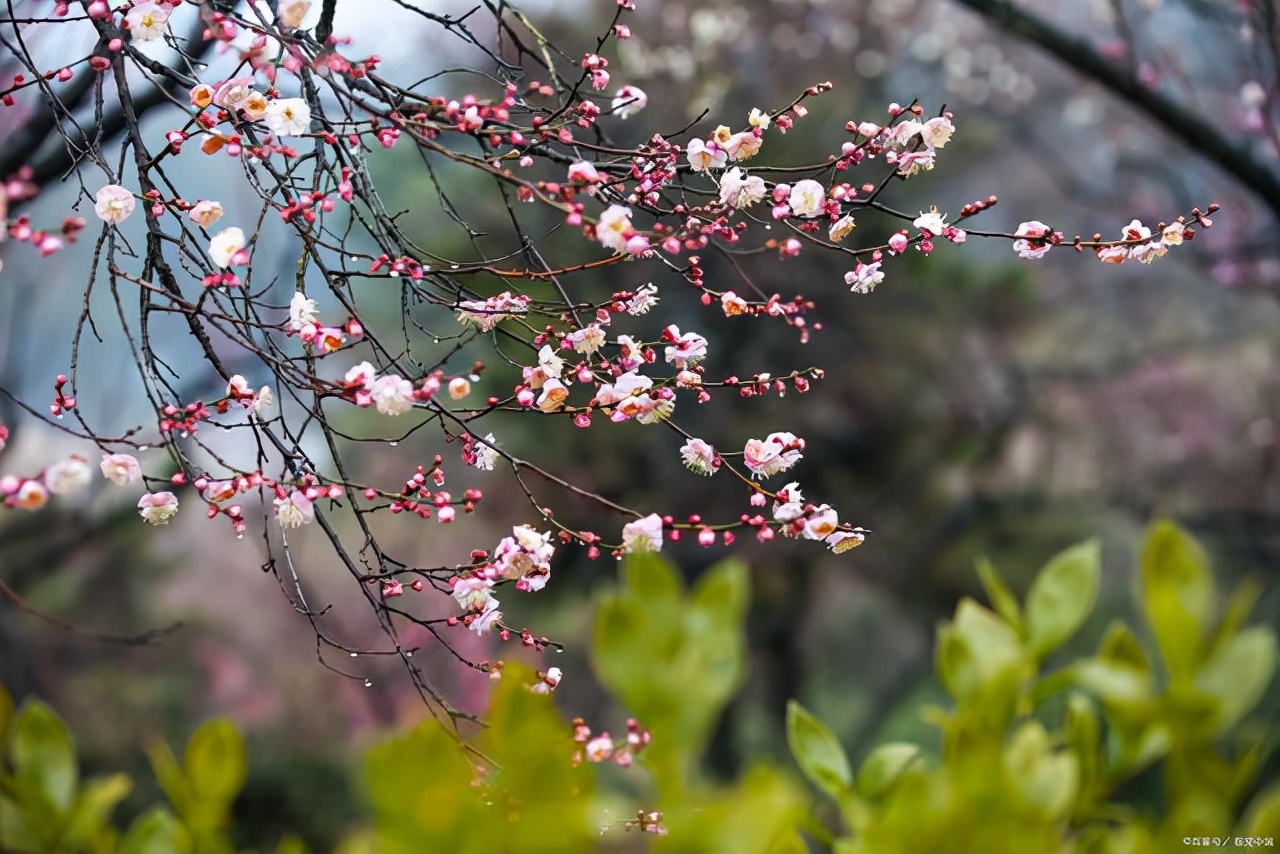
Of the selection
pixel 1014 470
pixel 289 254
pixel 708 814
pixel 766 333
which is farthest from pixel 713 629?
pixel 1014 470

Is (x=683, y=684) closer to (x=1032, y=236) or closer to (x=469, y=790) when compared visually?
(x=469, y=790)

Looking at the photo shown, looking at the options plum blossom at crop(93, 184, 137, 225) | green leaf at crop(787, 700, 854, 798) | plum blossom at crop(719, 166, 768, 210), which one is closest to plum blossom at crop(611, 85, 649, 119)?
plum blossom at crop(719, 166, 768, 210)

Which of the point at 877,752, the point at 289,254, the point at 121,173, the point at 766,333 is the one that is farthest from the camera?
the point at 766,333

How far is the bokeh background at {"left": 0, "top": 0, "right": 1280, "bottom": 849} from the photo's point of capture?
2.99 m

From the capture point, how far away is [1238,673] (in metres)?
0.31

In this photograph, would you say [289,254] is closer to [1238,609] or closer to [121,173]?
[121,173]

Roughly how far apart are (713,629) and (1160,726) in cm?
15

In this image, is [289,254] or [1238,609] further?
[289,254]

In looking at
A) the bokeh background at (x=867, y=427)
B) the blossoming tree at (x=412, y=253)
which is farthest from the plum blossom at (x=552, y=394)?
the bokeh background at (x=867, y=427)

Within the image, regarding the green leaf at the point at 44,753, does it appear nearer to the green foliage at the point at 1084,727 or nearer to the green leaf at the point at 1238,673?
the green foliage at the point at 1084,727

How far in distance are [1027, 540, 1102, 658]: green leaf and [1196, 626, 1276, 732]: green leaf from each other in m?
0.04

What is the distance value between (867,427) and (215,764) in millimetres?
3086

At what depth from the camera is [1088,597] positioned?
0.34m

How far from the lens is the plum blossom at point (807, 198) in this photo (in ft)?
3.01
